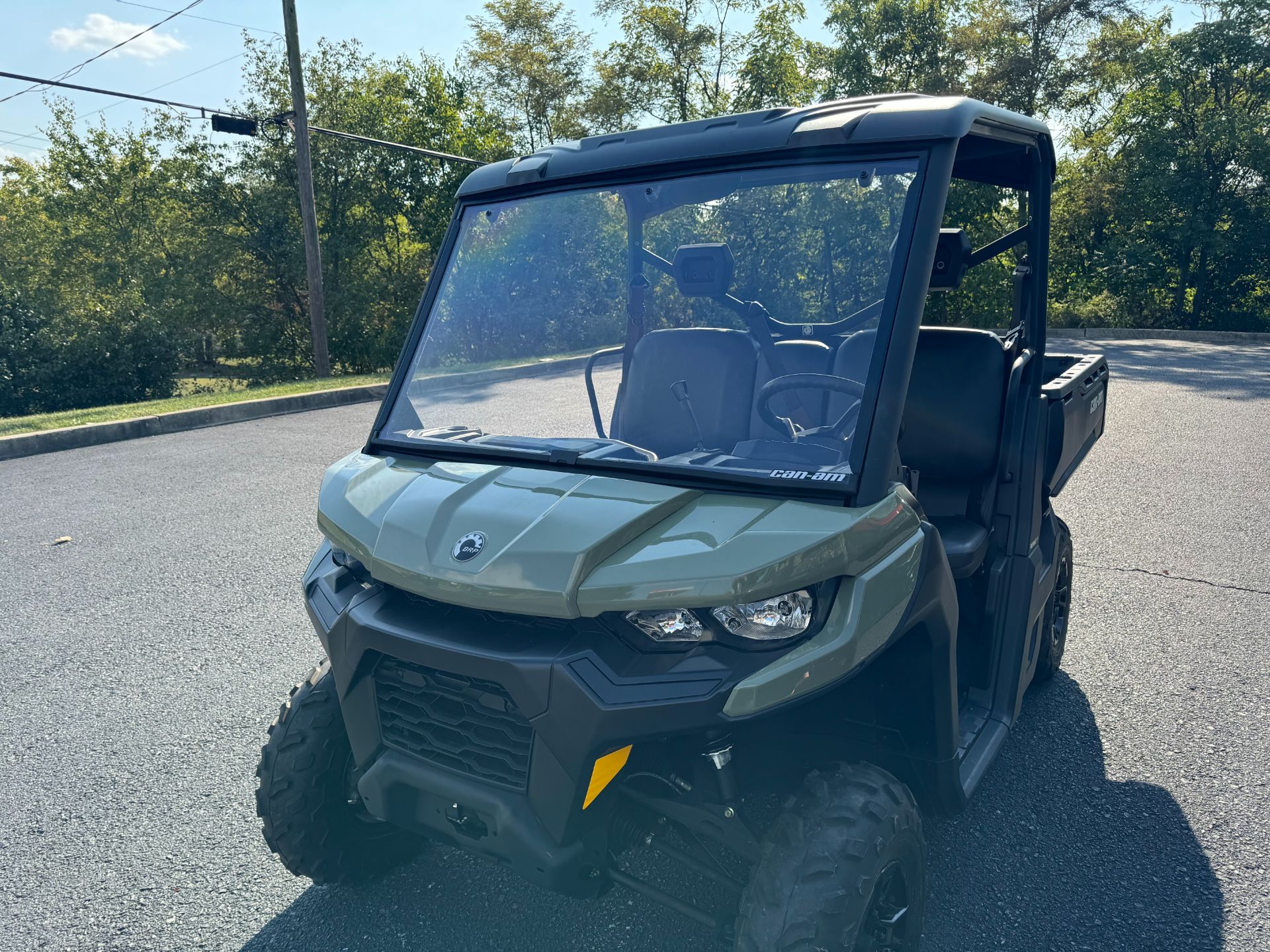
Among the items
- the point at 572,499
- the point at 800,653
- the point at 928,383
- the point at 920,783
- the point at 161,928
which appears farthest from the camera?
the point at 928,383

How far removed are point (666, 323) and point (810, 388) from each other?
18.1 inches

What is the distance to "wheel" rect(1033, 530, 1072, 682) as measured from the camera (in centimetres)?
362

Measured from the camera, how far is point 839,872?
71.4 inches

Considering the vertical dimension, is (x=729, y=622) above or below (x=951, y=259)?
below

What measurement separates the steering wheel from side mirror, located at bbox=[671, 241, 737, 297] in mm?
311

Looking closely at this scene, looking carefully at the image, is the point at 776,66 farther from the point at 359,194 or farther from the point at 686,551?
the point at 686,551

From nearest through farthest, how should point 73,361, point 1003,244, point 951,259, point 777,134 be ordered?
point 777,134
point 951,259
point 1003,244
point 73,361

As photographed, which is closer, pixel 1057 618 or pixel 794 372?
pixel 794 372

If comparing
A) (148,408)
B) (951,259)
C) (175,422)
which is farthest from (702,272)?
(148,408)

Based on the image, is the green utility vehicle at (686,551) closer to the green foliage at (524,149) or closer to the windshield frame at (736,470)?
→ the windshield frame at (736,470)

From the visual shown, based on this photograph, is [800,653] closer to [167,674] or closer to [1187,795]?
[1187,795]

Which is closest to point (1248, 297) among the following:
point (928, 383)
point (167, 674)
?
point (928, 383)

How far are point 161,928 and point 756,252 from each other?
94.1 inches

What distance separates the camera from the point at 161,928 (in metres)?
2.48
